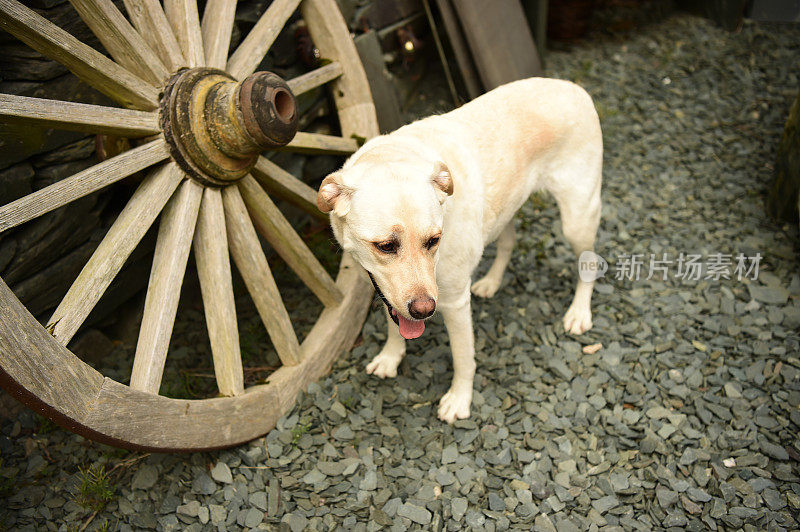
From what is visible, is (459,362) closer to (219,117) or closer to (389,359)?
(389,359)

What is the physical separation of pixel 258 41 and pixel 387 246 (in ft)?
4.56

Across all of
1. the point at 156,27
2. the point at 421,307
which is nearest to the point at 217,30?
the point at 156,27

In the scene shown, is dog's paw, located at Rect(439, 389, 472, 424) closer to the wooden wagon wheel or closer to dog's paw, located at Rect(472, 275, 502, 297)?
the wooden wagon wheel

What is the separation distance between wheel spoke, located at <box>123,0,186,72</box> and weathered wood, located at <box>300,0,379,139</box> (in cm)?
92

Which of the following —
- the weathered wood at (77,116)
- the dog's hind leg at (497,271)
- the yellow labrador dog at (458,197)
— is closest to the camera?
the weathered wood at (77,116)

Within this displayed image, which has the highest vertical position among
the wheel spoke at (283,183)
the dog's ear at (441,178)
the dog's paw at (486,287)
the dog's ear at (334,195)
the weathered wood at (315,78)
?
the weathered wood at (315,78)

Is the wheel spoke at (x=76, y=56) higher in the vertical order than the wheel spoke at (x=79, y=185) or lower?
higher

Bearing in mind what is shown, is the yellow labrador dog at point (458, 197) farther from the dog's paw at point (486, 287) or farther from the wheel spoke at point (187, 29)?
the wheel spoke at point (187, 29)

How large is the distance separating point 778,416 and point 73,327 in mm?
3251

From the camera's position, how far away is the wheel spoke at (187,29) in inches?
97.9

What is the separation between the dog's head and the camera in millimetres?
2107

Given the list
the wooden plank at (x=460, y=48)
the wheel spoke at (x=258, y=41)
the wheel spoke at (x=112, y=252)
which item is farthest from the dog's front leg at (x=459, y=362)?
the wooden plank at (x=460, y=48)

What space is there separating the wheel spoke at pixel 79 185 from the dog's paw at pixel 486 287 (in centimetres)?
209

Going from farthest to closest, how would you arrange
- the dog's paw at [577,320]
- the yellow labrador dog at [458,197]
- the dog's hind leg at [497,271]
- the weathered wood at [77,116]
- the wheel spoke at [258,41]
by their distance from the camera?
the dog's hind leg at [497,271] < the dog's paw at [577,320] < the wheel spoke at [258,41] < the yellow labrador dog at [458,197] < the weathered wood at [77,116]
